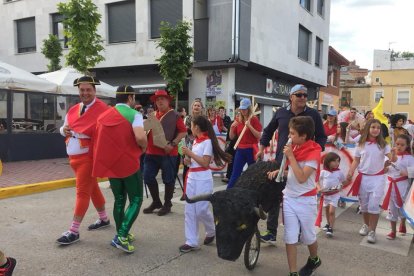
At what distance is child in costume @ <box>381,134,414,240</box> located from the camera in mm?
4668

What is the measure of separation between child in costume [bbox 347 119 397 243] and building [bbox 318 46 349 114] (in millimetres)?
24845

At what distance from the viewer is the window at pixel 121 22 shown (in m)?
17.5

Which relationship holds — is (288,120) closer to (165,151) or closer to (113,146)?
(113,146)

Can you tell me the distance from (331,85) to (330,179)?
28.4 meters

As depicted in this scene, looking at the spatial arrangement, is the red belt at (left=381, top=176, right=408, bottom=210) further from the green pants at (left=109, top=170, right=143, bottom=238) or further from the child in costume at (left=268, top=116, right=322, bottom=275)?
the green pants at (left=109, top=170, right=143, bottom=238)

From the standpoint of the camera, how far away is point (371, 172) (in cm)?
454

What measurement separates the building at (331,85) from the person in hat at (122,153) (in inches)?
1039

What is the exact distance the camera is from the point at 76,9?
10.4 m

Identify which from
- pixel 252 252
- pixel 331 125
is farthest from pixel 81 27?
pixel 252 252

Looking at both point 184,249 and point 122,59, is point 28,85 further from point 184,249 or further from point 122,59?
point 122,59

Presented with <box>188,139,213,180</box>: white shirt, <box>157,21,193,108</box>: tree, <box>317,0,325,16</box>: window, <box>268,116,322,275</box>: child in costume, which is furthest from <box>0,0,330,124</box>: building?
<box>268,116,322,275</box>: child in costume

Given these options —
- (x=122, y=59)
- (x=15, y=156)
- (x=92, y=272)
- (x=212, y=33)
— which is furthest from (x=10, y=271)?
(x=122, y=59)

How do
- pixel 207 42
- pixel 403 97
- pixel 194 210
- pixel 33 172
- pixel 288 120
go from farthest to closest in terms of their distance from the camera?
pixel 403 97 < pixel 207 42 < pixel 33 172 < pixel 288 120 < pixel 194 210

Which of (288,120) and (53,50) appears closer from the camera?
(288,120)
